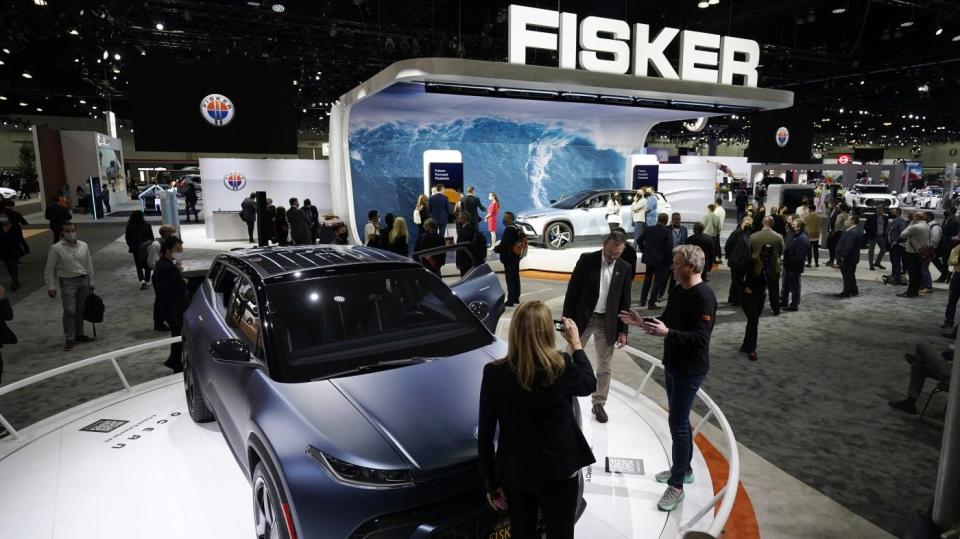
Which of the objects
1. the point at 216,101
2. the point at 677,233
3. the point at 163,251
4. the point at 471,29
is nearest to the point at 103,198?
the point at 471,29

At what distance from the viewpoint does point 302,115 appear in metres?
37.6

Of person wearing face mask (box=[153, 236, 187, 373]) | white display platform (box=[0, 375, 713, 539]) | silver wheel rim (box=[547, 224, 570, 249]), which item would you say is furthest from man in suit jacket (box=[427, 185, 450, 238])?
white display platform (box=[0, 375, 713, 539])

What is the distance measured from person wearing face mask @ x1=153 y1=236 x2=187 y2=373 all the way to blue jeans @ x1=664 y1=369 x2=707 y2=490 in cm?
469

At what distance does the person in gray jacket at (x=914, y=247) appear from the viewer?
872 cm

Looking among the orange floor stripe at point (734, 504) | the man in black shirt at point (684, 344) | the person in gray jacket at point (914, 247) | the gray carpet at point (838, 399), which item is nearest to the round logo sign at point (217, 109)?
the gray carpet at point (838, 399)

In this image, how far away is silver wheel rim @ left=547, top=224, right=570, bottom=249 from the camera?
44.3ft

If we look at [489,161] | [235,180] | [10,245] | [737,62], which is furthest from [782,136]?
[10,245]

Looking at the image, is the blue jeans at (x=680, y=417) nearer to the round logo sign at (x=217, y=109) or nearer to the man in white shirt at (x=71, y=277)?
the man in white shirt at (x=71, y=277)

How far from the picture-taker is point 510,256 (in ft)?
27.6

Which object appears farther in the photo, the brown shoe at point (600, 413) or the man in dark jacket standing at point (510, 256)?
the man in dark jacket standing at point (510, 256)

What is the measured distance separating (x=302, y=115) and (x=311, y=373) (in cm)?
3843

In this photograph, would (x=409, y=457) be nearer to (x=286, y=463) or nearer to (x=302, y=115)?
(x=286, y=463)

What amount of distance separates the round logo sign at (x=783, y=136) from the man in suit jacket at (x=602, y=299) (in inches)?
515

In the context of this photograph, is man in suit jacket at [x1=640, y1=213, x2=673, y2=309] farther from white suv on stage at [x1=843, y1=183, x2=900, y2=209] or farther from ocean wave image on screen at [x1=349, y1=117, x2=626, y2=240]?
white suv on stage at [x1=843, y1=183, x2=900, y2=209]
